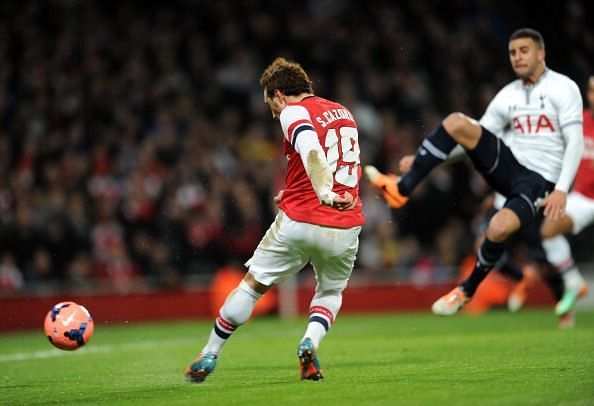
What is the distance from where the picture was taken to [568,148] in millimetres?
8719

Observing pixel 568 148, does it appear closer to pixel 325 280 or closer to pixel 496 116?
pixel 496 116

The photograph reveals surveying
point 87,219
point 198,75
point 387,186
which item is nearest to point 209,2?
point 198,75

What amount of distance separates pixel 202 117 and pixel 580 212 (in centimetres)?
831

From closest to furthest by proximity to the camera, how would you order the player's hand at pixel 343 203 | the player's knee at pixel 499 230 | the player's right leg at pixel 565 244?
the player's hand at pixel 343 203 → the player's knee at pixel 499 230 → the player's right leg at pixel 565 244

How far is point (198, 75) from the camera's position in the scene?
1925 cm

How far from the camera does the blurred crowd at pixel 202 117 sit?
1603 centimetres

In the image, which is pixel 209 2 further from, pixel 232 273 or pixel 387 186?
pixel 387 186

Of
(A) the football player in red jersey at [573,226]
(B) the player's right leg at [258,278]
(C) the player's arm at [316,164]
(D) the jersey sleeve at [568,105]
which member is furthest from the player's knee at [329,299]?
(A) the football player in red jersey at [573,226]

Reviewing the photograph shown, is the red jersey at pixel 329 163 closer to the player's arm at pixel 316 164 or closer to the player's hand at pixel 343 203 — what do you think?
the player's arm at pixel 316 164

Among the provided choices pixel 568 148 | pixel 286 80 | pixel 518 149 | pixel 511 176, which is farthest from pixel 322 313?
pixel 518 149

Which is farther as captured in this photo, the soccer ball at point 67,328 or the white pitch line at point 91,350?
the white pitch line at point 91,350

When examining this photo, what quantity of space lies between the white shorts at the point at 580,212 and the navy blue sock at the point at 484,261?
111 inches

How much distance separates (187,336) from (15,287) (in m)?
3.34

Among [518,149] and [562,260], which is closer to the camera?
[518,149]
